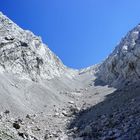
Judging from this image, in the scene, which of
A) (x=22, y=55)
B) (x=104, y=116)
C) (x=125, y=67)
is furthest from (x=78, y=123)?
(x=125, y=67)

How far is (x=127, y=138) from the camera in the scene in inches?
944

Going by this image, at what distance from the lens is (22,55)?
5991 cm

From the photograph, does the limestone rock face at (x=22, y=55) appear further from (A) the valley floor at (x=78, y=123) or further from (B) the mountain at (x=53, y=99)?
(A) the valley floor at (x=78, y=123)

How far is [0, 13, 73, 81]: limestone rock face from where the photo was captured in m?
55.7

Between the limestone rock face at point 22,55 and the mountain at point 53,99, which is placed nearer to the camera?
the mountain at point 53,99

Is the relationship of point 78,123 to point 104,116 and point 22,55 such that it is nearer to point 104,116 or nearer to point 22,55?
point 104,116

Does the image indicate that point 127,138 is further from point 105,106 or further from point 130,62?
point 130,62

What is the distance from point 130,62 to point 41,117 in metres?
28.7

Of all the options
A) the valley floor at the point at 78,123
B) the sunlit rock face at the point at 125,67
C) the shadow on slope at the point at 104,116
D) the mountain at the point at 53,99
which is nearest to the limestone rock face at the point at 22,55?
the mountain at the point at 53,99

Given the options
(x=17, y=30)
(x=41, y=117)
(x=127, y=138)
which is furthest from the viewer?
(x=17, y=30)

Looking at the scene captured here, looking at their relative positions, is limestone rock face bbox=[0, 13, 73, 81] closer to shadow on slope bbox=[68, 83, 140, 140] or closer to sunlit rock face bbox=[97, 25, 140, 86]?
sunlit rock face bbox=[97, 25, 140, 86]

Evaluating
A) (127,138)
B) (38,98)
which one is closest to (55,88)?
(38,98)

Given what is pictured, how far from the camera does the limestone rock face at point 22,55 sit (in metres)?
55.7

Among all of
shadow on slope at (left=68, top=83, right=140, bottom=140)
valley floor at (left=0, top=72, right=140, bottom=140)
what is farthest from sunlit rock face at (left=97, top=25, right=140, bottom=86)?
valley floor at (left=0, top=72, right=140, bottom=140)
